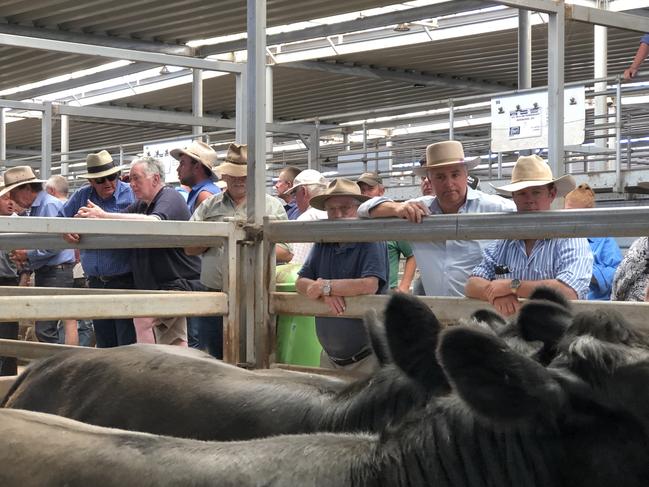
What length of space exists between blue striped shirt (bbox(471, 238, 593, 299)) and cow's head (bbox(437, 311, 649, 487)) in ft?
7.38

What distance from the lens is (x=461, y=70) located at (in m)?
17.2

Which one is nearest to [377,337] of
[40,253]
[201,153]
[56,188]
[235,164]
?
[235,164]

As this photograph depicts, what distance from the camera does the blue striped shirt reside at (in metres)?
4.52

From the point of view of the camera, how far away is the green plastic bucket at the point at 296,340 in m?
5.20

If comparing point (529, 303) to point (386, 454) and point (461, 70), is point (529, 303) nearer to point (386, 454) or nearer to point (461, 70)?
point (386, 454)

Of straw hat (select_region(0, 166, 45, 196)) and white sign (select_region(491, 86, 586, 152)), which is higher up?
white sign (select_region(491, 86, 586, 152))

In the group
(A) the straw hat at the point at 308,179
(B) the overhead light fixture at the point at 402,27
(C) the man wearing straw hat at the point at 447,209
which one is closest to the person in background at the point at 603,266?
(C) the man wearing straw hat at the point at 447,209

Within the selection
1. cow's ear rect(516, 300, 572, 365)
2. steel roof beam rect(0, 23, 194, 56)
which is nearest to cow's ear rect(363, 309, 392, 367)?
cow's ear rect(516, 300, 572, 365)

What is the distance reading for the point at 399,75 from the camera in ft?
56.1

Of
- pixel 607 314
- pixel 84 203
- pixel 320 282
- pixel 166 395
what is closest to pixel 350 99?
pixel 84 203

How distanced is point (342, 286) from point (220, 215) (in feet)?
→ 5.59

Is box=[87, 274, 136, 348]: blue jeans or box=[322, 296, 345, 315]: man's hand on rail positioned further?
box=[87, 274, 136, 348]: blue jeans

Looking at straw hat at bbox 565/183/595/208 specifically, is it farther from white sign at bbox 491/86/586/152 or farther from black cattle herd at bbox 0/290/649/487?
black cattle herd at bbox 0/290/649/487

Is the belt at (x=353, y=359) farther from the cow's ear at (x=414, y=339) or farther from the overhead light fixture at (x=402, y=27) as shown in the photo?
the overhead light fixture at (x=402, y=27)
